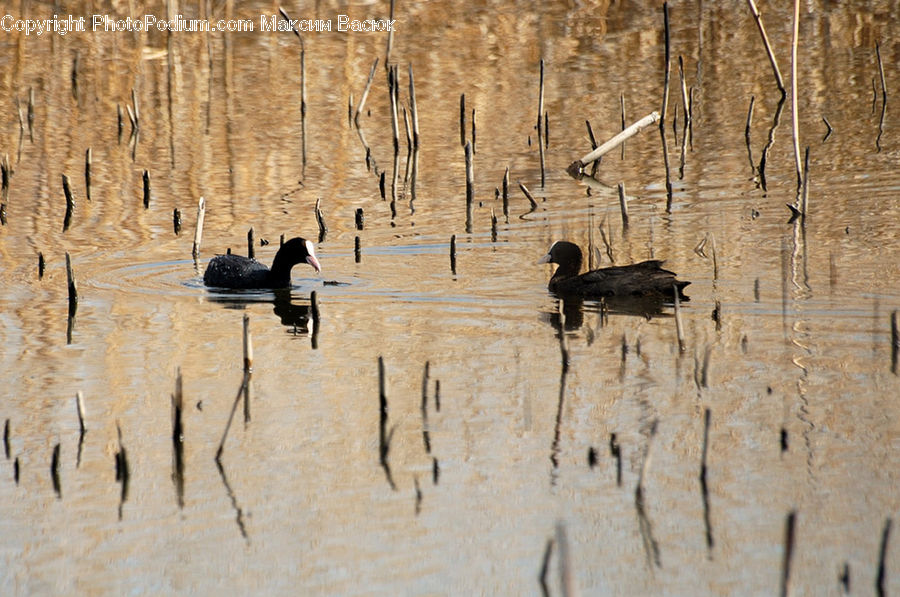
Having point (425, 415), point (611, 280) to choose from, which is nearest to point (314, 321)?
point (611, 280)

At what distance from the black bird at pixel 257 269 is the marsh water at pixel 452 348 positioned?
174 mm

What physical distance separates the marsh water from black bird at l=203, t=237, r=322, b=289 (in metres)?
0.17

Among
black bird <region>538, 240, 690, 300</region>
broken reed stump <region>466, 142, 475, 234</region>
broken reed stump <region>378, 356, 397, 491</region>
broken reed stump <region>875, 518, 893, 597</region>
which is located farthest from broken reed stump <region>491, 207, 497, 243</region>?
broken reed stump <region>875, 518, 893, 597</region>

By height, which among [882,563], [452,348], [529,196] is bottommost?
[882,563]

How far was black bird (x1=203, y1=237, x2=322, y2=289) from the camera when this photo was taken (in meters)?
10.8

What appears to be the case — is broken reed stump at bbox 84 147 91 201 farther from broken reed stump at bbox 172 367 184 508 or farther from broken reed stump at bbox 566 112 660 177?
broken reed stump at bbox 172 367 184 508

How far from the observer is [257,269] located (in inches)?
437

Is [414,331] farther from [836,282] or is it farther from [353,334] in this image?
[836,282]

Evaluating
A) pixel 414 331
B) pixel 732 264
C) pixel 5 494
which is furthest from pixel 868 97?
pixel 5 494

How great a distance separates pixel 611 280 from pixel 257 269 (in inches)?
115

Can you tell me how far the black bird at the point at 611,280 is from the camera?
9680 millimetres

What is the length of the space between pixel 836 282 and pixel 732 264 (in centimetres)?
98

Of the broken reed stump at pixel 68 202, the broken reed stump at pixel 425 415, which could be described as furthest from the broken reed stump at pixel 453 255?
the broken reed stump at pixel 68 202

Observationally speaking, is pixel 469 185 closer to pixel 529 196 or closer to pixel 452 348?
pixel 529 196
